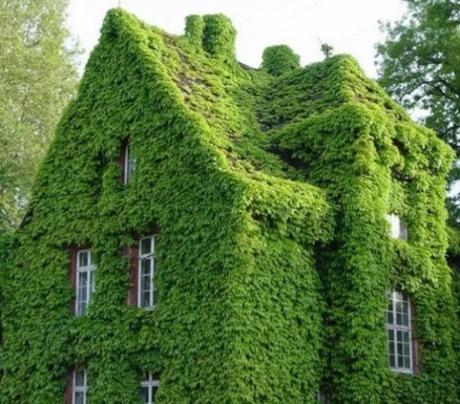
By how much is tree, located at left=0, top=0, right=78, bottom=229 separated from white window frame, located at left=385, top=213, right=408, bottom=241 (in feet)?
58.0

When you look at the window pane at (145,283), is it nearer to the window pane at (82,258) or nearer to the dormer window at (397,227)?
the window pane at (82,258)

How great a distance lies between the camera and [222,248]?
22.4 meters

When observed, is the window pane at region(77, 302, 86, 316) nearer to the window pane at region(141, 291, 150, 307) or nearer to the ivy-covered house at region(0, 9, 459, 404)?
the ivy-covered house at region(0, 9, 459, 404)

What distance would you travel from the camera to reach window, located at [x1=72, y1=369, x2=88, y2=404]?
2547 centimetres

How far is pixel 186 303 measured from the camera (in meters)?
22.9

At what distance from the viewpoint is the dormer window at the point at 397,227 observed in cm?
2592

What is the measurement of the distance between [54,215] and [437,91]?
58.9ft

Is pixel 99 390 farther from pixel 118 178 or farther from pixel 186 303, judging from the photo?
pixel 118 178

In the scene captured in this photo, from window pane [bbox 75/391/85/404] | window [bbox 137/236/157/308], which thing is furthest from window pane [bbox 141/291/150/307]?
window pane [bbox 75/391/85/404]

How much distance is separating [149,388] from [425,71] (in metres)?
19.9

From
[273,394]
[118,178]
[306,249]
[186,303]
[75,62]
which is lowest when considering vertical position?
[273,394]

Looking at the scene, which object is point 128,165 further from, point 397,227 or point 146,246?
point 397,227

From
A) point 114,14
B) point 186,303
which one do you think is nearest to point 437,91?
point 114,14

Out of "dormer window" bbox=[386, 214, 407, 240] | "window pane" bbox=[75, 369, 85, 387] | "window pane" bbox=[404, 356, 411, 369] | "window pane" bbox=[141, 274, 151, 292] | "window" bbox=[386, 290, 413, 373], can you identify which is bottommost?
"window pane" bbox=[75, 369, 85, 387]
